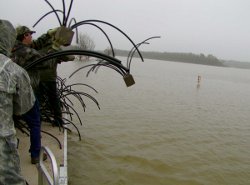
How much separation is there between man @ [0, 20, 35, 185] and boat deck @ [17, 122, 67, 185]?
0.60m

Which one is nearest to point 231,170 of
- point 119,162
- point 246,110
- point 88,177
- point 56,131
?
point 119,162

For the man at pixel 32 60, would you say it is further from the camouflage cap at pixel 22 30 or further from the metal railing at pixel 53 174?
the metal railing at pixel 53 174

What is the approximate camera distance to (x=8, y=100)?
Answer: 7.52 ft

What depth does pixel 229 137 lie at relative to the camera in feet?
30.5

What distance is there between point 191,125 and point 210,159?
3240 mm

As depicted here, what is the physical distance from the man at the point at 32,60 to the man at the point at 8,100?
708 mm

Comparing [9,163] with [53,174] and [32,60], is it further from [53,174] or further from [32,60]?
[32,60]

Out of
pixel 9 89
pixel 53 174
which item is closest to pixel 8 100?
pixel 9 89

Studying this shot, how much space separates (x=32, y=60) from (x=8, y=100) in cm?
190

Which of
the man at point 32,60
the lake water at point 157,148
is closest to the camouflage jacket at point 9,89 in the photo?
the man at point 32,60

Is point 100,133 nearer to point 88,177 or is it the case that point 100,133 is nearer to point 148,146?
point 148,146

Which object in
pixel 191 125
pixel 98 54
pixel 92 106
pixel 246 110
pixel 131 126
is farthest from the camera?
pixel 246 110

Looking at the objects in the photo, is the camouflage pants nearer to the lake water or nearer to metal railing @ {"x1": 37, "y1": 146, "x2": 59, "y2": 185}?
metal railing @ {"x1": 37, "y1": 146, "x2": 59, "y2": 185}

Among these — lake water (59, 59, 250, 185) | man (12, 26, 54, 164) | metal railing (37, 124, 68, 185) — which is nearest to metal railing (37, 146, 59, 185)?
metal railing (37, 124, 68, 185)
